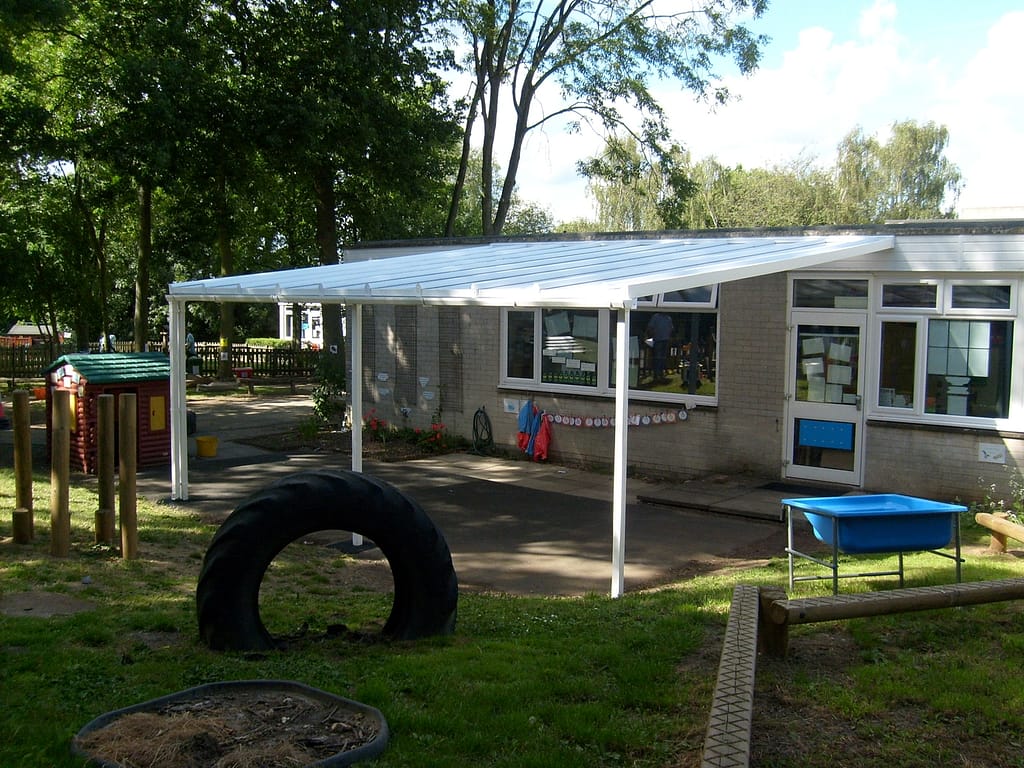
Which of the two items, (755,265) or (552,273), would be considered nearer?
(755,265)

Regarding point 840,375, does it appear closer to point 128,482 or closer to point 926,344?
point 926,344

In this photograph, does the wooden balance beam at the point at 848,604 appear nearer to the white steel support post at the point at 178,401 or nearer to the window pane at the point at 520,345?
the white steel support post at the point at 178,401

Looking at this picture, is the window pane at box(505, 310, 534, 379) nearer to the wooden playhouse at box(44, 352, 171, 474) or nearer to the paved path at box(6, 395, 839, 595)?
the paved path at box(6, 395, 839, 595)

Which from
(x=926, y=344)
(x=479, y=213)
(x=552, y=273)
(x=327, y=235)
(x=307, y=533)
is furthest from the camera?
(x=479, y=213)

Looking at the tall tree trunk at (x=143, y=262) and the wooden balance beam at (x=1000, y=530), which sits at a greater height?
the tall tree trunk at (x=143, y=262)

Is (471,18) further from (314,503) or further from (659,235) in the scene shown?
(314,503)

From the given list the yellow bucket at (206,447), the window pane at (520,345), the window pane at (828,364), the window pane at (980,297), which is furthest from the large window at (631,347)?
the yellow bucket at (206,447)

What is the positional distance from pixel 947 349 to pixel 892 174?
4032cm

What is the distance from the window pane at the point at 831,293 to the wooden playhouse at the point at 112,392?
828cm

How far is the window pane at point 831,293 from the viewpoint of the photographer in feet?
35.6

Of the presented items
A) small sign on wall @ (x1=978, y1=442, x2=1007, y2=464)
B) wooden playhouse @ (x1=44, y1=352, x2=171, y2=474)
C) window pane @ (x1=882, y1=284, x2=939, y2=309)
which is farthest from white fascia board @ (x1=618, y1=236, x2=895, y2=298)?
wooden playhouse @ (x1=44, y1=352, x2=171, y2=474)

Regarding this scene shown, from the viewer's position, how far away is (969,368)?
399 inches

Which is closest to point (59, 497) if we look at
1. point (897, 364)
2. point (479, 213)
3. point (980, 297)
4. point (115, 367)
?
point (115, 367)

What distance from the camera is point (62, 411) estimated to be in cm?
748
